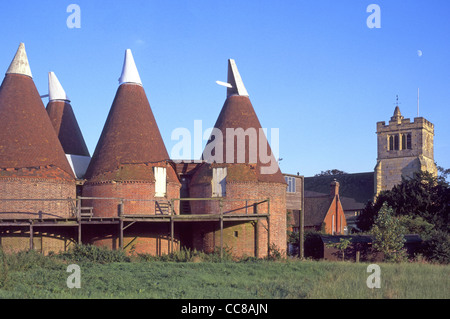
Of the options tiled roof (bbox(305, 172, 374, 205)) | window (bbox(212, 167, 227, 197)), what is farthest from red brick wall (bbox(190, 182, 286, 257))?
tiled roof (bbox(305, 172, 374, 205))

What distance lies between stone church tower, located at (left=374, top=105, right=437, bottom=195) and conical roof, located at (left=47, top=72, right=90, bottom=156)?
4800cm

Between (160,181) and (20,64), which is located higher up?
(20,64)

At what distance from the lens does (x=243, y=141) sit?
28281mm

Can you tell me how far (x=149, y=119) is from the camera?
2811 centimetres

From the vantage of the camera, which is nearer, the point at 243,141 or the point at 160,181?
the point at 160,181

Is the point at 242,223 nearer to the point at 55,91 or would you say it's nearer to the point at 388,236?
the point at 388,236

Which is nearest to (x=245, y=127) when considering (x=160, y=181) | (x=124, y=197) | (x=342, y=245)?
(x=160, y=181)

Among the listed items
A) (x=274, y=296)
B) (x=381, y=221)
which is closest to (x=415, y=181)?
(x=381, y=221)

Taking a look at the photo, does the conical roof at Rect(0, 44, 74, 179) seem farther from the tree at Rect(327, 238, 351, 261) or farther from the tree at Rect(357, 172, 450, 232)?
the tree at Rect(357, 172, 450, 232)

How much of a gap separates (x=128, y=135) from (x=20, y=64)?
596 cm

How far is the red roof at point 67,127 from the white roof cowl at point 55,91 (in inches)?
8.5

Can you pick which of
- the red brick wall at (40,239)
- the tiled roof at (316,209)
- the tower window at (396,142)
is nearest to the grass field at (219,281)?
the red brick wall at (40,239)

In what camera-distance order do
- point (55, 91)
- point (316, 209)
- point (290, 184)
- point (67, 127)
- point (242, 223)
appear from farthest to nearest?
point (316, 209), point (55, 91), point (290, 184), point (67, 127), point (242, 223)

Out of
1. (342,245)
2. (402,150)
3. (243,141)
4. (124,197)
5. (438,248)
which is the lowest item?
(342,245)
